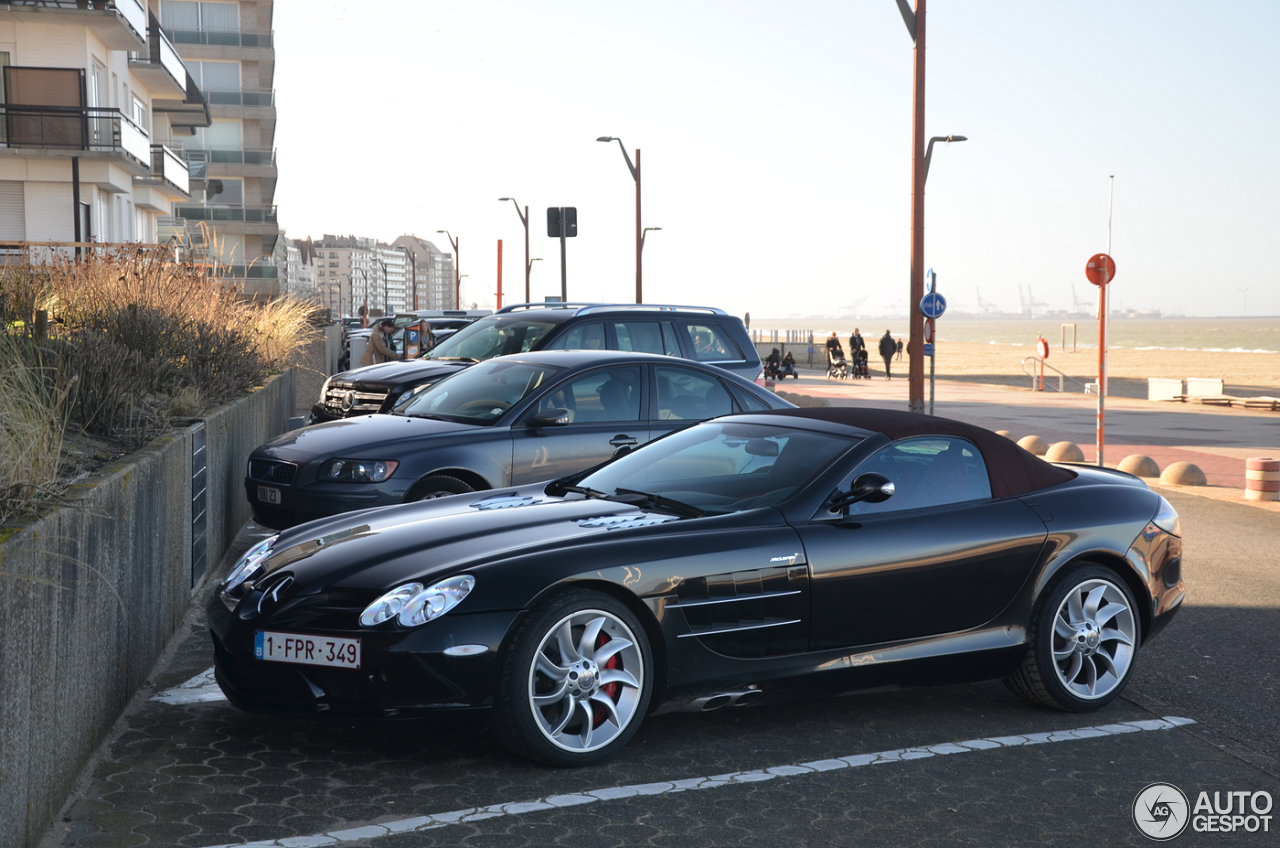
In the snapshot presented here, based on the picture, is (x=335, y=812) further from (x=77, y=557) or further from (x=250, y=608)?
(x=77, y=557)

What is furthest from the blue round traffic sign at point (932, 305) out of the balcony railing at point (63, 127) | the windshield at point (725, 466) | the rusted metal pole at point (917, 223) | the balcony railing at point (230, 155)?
the balcony railing at point (230, 155)

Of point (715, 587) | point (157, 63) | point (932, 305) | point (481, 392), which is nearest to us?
point (715, 587)

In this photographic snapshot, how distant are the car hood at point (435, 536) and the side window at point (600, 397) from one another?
3014 mm

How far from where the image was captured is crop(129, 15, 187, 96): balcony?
133ft

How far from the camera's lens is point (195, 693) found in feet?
18.4

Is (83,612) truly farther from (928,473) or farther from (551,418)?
(551,418)

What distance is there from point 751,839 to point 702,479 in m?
1.90

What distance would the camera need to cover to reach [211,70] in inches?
2655

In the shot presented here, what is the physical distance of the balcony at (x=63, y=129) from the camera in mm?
32719

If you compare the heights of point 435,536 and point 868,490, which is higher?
point 868,490

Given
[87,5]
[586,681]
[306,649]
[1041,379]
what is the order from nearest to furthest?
1. [306,649]
2. [586,681]
3. [87,5]
4. [1041,379]

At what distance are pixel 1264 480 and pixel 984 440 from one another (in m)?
8.47

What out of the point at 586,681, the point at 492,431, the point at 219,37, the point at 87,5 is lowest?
the point at 586,681

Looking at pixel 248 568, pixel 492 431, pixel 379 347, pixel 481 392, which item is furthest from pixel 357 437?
pixel 379 347
